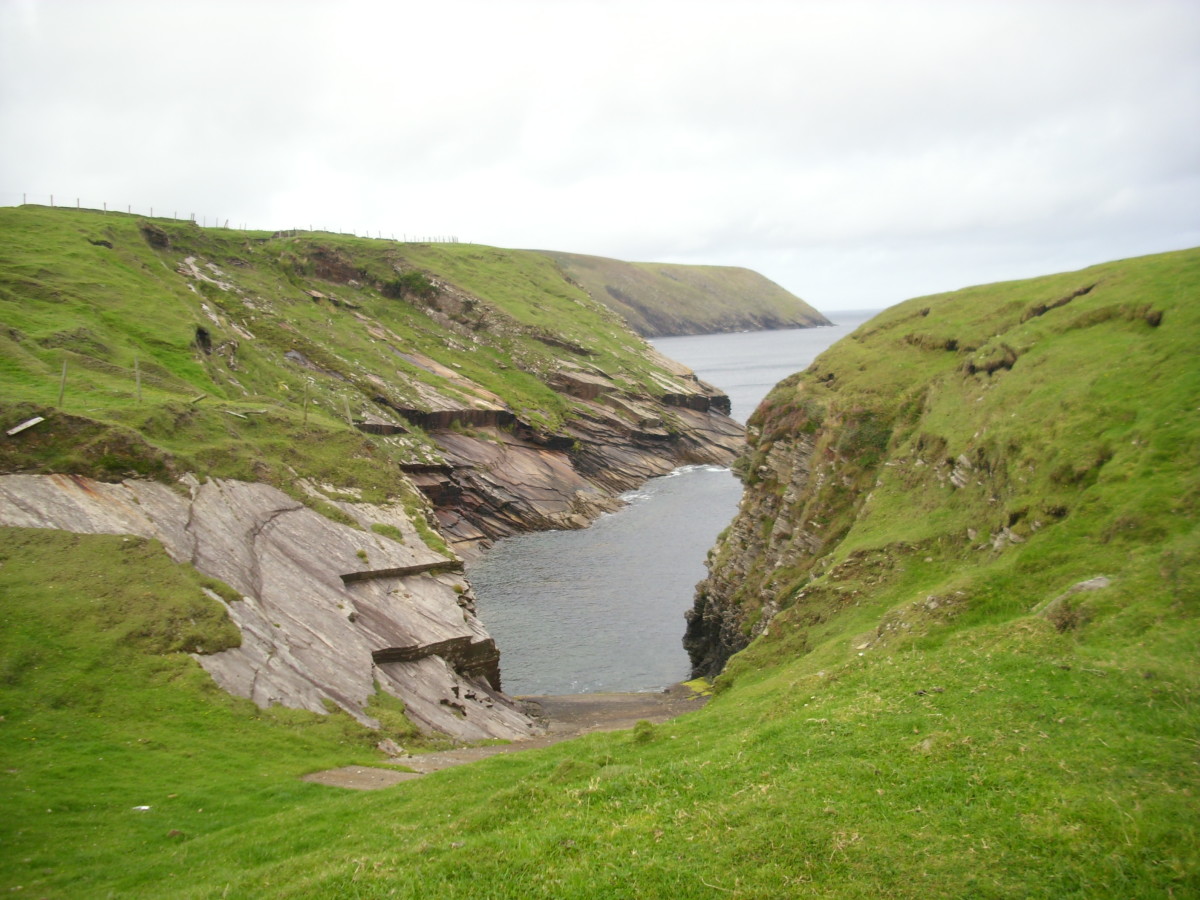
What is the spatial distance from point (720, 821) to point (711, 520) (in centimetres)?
8418

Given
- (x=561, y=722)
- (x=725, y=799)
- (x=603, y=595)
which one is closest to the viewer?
(x=725, y=799)

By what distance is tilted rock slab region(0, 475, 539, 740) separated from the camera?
36.6 meters

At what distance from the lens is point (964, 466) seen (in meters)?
37.9

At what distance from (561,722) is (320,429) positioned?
27986mm


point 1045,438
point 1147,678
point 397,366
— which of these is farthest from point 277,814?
point 397,366

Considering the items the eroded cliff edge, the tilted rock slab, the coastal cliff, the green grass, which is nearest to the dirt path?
the green grass

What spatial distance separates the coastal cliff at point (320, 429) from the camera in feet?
132

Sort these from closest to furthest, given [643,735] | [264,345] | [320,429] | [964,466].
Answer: [643,735] → [964,466] → [320,429] → [264,345]

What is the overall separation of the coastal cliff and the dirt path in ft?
11.1

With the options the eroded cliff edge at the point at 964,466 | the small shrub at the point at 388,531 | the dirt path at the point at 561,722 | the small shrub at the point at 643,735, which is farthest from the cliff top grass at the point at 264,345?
the small shrub at the point at 643,735

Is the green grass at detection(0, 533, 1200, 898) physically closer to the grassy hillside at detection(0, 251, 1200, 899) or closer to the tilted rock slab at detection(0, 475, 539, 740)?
the grassy hillside at detection(0, 251, 1200, 899)

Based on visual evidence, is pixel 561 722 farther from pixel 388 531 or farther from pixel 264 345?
Result: pixel 264 345

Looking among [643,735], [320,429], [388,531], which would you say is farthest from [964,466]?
[320,429]

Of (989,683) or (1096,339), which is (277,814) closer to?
(989,683)
